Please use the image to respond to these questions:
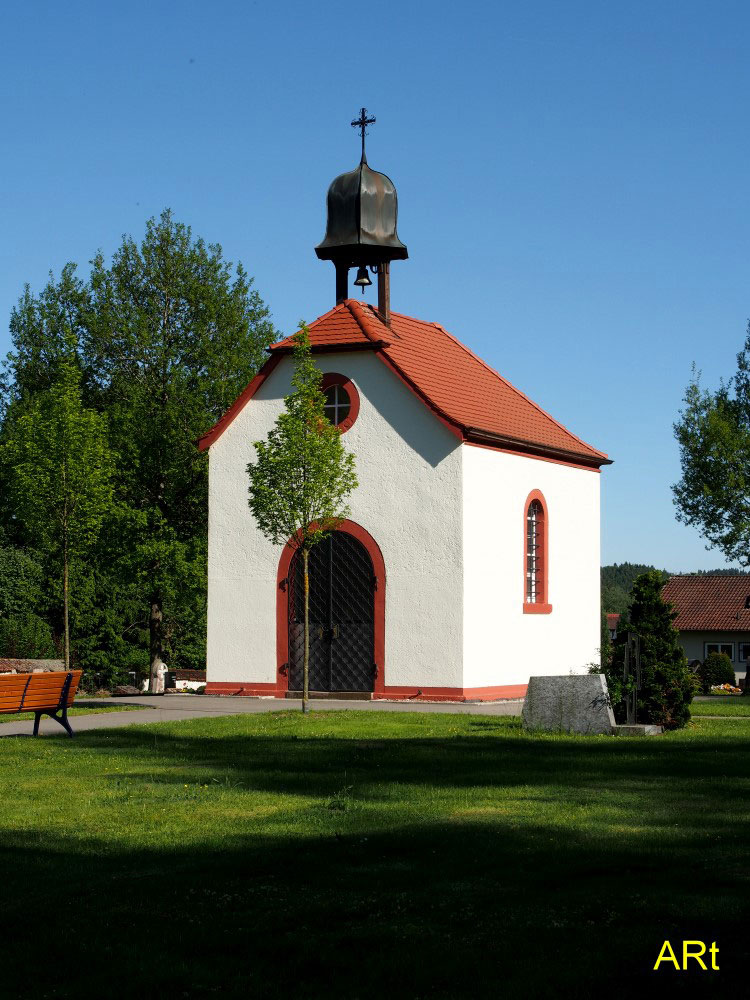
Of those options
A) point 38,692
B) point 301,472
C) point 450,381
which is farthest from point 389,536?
point 38,692

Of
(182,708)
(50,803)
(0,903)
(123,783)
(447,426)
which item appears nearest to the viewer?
(0,903)

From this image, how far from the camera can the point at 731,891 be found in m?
6.67

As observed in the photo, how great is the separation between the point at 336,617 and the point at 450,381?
5530 mm

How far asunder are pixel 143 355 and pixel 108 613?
8.99 m

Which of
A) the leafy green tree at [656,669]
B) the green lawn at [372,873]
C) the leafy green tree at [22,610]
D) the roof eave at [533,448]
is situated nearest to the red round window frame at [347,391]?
the roof eave at [533,448]

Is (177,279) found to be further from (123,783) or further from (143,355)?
(123,783)

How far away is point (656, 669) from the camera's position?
1653 cm

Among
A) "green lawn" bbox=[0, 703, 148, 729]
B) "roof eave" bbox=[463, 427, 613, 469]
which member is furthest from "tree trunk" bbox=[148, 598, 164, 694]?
"green lawn" bbox=[0, 703, 148, 729]

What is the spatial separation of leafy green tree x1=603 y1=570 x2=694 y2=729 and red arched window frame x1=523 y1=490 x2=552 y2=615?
9.96m

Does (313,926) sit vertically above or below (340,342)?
below

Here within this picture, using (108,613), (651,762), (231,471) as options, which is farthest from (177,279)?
(651,762)

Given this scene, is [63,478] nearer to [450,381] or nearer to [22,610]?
[450,381]

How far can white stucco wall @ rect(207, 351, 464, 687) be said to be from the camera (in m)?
24.2

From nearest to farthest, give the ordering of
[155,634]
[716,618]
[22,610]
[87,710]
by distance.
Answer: [87,710] → [22,610] → [155,634] → [716,618]
